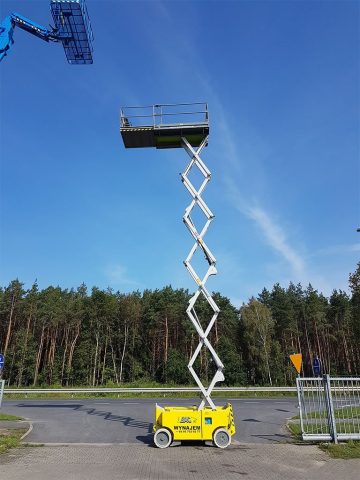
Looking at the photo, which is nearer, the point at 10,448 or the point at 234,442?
the point at 10,448

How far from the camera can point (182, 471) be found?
767 centimetres

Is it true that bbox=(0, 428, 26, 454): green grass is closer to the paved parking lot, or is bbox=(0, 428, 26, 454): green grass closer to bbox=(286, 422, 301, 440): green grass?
the paved parking lot

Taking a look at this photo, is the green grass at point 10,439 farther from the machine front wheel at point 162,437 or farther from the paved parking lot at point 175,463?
the machine front wheel at point 162,437

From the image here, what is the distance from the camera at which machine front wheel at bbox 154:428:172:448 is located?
9773mm

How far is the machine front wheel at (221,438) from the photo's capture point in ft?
32.0

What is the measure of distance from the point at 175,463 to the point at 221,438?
1.92 metres

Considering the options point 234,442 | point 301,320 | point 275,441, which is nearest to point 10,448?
point 234,442

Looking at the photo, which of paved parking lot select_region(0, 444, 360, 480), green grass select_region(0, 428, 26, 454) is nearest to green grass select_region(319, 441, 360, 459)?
paved parking lot select_region(0, 444, 360, 480)

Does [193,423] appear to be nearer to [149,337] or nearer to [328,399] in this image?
[328,399]

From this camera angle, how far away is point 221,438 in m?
9.78

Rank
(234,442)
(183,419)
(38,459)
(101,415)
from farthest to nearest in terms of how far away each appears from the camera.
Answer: (101,415), (234,442), (183,419), (38,459)

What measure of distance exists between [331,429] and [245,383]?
37512mm

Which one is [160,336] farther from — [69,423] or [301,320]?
[69,423]

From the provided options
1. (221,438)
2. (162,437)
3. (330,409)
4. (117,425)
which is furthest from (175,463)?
(117,425)
